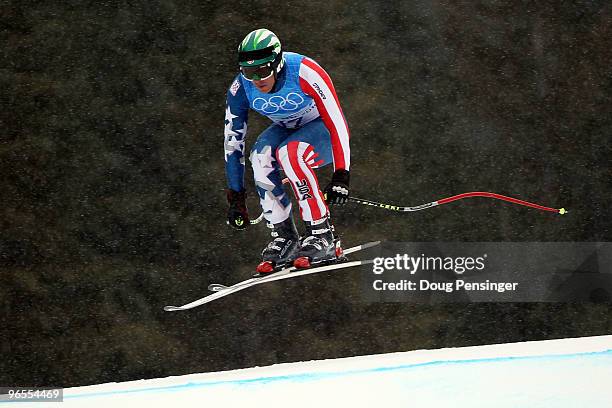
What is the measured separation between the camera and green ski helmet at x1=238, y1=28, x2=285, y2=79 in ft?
17.4

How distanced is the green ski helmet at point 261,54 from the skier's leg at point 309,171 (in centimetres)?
43

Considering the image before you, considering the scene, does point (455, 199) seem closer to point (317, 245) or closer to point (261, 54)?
point (317, 245)

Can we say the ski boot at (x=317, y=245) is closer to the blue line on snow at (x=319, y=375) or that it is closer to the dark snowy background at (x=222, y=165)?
the dark snowy background at (x=222, y=165)

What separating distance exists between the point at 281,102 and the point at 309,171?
45cm

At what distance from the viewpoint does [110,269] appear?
593 cm

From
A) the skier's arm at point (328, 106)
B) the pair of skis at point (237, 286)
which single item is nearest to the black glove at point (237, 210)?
the pair of skis at point (237, 286)

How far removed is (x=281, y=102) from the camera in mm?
5379

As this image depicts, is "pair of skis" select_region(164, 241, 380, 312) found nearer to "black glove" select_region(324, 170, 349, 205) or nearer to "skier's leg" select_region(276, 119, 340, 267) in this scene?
"skier's leg" select_region(276, 119, 340, 267)

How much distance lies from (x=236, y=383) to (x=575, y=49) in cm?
325

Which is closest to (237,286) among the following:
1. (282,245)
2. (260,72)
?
(282,245)

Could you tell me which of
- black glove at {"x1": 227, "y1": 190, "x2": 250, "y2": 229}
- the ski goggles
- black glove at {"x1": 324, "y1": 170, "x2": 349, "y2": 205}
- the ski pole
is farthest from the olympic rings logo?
the ski pole

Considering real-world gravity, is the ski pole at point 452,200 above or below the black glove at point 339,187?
below

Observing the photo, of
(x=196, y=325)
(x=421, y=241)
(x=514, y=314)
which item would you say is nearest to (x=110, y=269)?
(x=196, y=325)

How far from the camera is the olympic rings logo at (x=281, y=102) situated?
211 inches
